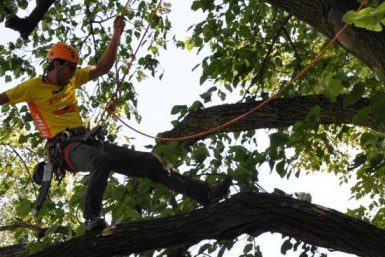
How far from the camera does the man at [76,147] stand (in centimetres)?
396

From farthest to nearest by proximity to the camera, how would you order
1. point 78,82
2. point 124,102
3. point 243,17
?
point 124,102, point 243,17, point 78,82

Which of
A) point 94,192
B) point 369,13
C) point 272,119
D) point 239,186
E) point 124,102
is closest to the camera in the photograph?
point 369,13

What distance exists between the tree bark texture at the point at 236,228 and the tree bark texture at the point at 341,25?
95cm

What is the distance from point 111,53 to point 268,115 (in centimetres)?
139

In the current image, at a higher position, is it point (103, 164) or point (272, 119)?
point (272, 119)

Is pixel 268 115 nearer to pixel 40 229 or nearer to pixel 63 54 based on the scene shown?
pixel 63 54

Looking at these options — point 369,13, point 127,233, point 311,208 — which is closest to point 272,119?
point 311,208

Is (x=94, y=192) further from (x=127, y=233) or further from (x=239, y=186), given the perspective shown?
(x=239, y=186)

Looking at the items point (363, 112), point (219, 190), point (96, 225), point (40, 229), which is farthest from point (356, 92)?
point (40, 229)

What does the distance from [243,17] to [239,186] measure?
3.28 meters

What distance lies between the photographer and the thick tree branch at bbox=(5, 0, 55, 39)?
17.4 ft

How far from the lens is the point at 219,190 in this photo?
14.0ft

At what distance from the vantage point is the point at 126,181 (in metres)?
5.01

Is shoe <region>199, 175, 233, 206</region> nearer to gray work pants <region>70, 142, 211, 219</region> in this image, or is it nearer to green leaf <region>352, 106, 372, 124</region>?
gray work pants <region>70, 142, 211, 219</region>
